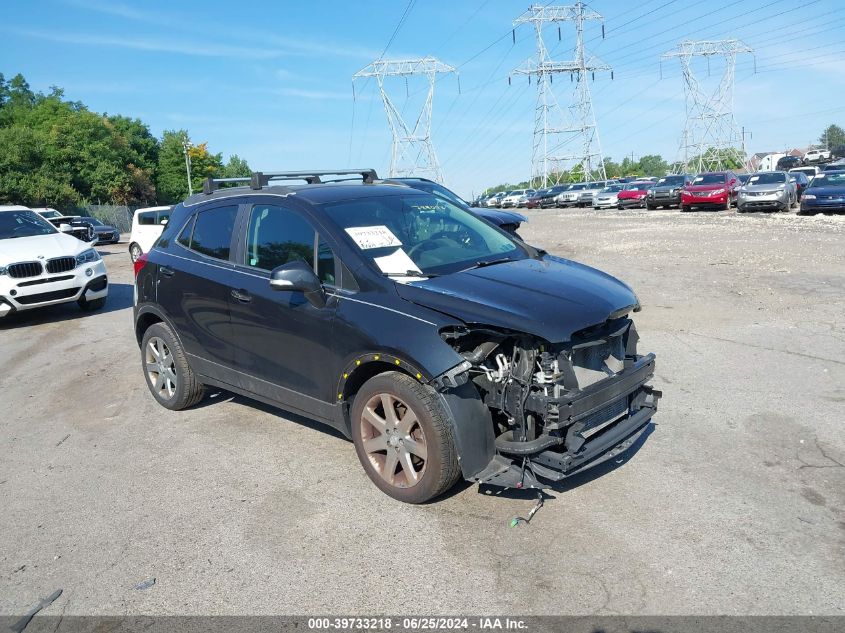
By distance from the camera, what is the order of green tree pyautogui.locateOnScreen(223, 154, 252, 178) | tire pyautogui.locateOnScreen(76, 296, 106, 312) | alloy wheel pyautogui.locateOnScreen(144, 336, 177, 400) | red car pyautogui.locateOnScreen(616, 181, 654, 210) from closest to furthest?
alloy wheel pyautogui.locateOnScreen(144, 336, 177, 400) → tire pyautogui.locateOnScreen(76, 296, 106, 312) → red car pyautogui.locateOnScreen(616, 181, 654, 210) → green tree pyautogui.locateOnScreen(223, 154, 252, 178)

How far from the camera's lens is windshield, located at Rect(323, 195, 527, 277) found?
4.58m

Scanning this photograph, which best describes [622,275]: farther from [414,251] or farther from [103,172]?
[103,172]

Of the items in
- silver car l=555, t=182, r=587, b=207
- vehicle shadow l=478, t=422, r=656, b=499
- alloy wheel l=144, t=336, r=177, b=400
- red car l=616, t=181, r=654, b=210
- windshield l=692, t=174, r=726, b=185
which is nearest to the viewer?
vehicle shadow l=478, t=422, r=656, b=499

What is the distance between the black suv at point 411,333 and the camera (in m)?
3.86

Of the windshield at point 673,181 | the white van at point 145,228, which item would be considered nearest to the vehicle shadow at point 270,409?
the white van at point 145,228

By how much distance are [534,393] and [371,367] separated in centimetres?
103

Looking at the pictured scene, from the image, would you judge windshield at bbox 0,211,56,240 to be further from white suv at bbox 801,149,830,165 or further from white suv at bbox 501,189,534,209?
white suv at bbox 801,149,830,165

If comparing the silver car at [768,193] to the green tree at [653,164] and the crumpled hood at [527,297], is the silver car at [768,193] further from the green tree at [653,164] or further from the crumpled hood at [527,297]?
the green tree at [653,164]

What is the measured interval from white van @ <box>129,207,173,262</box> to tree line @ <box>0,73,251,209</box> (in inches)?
1334

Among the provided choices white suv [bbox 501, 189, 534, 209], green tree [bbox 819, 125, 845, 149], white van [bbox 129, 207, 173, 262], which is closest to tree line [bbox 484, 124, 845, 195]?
green tree [bbox 819, 125, 845, 149]

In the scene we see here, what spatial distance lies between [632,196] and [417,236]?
3489 cm

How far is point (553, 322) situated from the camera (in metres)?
3.79

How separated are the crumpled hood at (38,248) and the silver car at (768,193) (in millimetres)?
23579

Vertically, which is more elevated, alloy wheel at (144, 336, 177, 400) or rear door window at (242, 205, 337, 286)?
rear door window at (242, 205, 337, 286)
